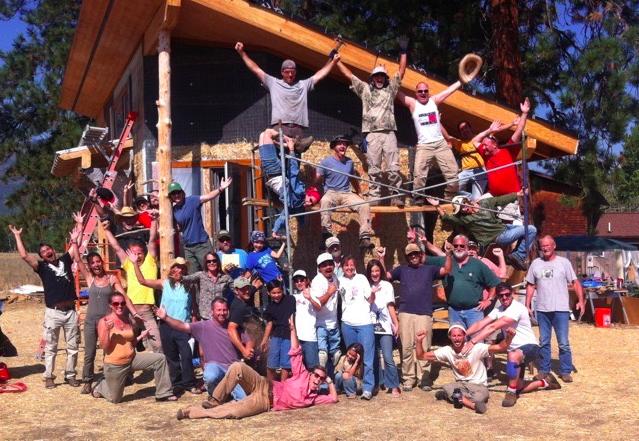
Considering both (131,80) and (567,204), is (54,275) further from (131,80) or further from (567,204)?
(567,204)

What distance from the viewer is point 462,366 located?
8.00m

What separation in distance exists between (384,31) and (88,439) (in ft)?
40.2

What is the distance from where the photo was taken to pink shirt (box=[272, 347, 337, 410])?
7828 mm

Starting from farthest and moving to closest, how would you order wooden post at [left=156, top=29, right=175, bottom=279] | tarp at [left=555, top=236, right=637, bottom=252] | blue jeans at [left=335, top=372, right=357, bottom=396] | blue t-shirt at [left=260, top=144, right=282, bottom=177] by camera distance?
tarp at [left=555, top=236, right=637, bottom=252] → wooden post at [left=156, top=29, right=175, bottom=279] → blue t-shirt at [left=260, top=144, right=282, bottom=177] → blue jeans at [left=335, top=372, right=357, bottom=396]

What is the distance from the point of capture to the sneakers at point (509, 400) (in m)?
7.82

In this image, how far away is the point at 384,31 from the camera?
17.1 m

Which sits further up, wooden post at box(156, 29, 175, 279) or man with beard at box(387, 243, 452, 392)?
wooden post at box(156, 29, 175, 279)

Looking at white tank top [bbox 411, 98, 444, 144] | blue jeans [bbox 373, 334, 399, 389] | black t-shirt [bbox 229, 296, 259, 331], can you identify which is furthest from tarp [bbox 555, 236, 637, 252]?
black t-shirt [bbox 229, 296, 259, 331]

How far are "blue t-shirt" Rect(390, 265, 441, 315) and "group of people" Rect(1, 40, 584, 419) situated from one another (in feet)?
0.04

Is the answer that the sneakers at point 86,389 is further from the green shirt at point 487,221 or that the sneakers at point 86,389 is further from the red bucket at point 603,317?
the red bucket at point 603,317

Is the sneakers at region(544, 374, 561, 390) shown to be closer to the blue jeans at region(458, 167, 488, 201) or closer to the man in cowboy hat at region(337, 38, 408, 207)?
the man in cowboy hat at region(337, 38, 408, 207)

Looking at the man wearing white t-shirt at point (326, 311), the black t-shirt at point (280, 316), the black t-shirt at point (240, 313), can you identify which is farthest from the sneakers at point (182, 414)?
the man wearing white t-shirt at point (326, 311)

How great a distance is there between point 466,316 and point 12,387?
5032 millimetres

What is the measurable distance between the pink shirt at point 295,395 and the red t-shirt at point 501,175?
413 centimetres
